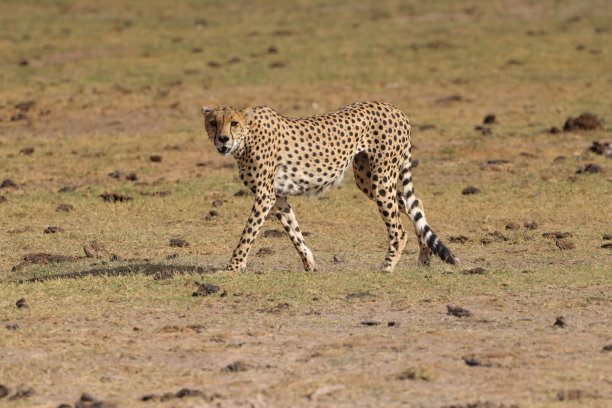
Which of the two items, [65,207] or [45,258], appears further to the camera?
[65,207]

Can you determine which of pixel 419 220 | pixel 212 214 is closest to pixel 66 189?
pixel 212 214

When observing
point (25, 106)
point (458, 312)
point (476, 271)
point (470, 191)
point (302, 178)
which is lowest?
point (470, 191)

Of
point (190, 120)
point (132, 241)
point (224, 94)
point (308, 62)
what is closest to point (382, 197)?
point (132, 241)

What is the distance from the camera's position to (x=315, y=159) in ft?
36.9

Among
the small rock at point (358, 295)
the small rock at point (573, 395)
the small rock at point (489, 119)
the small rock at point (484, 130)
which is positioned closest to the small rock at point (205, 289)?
the small rock at point (358, 295)

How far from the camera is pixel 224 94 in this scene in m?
25.2

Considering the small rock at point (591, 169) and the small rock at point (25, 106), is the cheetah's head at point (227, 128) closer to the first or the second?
the small rock at point (591, 169)

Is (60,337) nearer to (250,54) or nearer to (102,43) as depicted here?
(250,54)

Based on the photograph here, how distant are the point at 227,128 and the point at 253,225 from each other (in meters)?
1.06

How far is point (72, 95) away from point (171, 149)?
5648 mm

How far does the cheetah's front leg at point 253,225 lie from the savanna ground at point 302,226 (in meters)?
0.19

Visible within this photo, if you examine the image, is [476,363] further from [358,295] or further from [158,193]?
[158,193]

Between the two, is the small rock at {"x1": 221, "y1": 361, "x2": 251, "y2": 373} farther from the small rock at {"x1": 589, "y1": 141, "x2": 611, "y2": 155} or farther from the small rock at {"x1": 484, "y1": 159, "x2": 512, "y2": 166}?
the small rock at {"x1": 589, "y1": 141, "x2": 611, "y2": 155}

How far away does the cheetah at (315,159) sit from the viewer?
35.8ft
